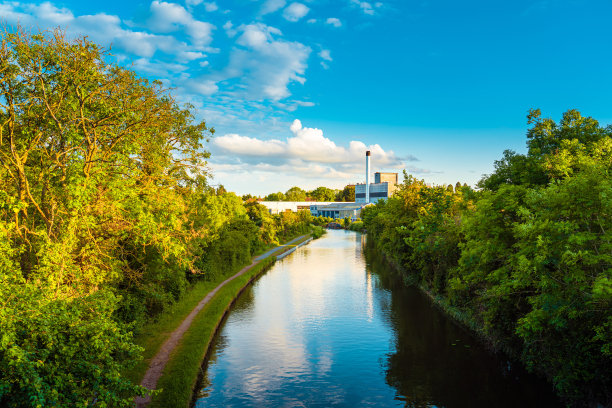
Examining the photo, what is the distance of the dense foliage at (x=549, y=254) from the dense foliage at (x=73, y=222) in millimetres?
14201

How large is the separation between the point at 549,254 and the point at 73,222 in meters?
18.2

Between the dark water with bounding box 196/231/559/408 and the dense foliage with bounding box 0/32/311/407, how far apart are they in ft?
19.1

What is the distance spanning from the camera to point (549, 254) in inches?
555

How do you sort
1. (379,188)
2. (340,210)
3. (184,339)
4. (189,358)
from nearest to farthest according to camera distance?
(189,358), (184,339), (379,188), (340,210)

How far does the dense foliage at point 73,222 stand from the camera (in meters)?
10.4

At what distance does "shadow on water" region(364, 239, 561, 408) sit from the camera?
Result: 18391mm

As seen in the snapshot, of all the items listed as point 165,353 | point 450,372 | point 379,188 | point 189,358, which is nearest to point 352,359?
point 450,372

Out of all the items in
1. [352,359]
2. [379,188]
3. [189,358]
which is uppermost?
[379,188]

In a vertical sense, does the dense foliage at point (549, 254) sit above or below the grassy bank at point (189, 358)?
above

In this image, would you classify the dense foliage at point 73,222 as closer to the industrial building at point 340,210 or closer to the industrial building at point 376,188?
the industrial building at point 376,188

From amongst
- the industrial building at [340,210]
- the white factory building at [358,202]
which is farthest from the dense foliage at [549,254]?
the industrial building at [340,210]

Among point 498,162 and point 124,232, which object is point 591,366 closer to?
point 498,162

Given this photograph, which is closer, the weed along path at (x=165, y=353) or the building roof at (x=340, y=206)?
the weed along path at (x=165, y=353)

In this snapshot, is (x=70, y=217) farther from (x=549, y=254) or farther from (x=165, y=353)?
(x=549, y=254)
